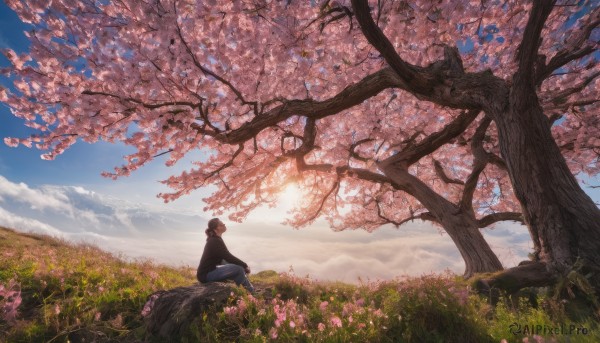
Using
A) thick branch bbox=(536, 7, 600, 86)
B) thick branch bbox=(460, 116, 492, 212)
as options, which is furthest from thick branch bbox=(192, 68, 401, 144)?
thick branch bbox=(536, 7, 600, 86)

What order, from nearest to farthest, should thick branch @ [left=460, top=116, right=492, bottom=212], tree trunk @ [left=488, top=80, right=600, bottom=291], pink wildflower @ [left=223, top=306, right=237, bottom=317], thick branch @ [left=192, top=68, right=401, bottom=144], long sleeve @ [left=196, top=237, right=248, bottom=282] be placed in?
1. pink wildflower @ [left=223, top=306, right=237, bottom=317]
2. tree trunk @ [left=488, top=80, right=600, bottom=291]
3. thick branch @ [left=192, top=68, right=401, bottom=144]
4. long sleeve @ [left=196, top=237, right=248, bottom=282]
5. thick branch @ [left=460, top=116, right=492, bottom=212]

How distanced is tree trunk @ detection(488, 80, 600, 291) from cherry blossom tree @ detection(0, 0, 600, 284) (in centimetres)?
2

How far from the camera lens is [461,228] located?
9.12m

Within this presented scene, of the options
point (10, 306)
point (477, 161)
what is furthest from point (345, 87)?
point (10, 306)

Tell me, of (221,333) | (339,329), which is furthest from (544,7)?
(221,333)

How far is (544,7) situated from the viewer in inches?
187

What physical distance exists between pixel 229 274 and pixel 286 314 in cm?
337

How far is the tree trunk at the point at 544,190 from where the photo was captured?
5.26m

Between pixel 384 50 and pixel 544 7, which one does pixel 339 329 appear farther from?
pixel 544 7

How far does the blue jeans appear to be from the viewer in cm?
704

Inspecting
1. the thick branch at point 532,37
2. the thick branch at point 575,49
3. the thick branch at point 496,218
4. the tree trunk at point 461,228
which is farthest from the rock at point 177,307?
the thick branch at point 496,218

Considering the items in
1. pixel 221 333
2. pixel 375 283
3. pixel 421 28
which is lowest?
pixel 221 333

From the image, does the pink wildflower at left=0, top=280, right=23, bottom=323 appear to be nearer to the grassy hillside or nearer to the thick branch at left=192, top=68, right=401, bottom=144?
the grassy hillside

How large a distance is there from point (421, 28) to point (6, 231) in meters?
22.0
